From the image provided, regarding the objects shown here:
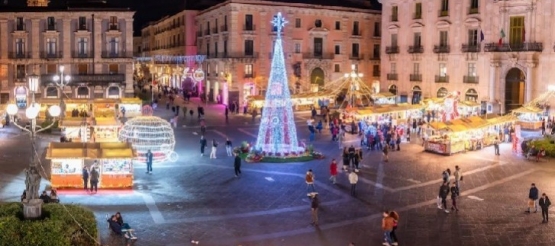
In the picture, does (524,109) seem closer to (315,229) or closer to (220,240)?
(315,229)

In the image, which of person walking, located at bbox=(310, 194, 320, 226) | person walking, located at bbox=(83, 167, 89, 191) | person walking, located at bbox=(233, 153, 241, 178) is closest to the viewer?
person walking, located at bbox=(310, 194, 320, 226)

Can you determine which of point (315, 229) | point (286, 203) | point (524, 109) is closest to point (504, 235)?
point (315, 229)

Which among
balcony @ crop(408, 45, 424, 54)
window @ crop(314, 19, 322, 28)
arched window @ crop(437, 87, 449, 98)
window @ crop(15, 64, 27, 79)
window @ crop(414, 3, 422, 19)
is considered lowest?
arched window @ crop(437, 87, 449, 98)

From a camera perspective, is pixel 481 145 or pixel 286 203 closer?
pixel 286 203

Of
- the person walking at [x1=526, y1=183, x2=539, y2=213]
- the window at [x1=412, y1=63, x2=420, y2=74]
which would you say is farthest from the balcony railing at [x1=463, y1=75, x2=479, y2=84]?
the person walking at [x1=526, y1=183, x2=539, y2=213]

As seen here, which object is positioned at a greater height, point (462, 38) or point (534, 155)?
point (462, 38)

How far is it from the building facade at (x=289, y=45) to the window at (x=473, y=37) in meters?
15.7

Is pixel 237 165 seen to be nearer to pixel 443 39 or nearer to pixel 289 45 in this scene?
pixel 443 39

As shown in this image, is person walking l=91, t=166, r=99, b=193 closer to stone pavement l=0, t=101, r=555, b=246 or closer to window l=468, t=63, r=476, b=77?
stone pavement l=0, t=101, r=555, b=246

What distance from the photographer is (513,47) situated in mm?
48531

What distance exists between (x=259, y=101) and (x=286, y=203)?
32999mm

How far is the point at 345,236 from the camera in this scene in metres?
19.2

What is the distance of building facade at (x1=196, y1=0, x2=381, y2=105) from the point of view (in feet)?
196

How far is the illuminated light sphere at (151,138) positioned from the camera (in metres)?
31.5
